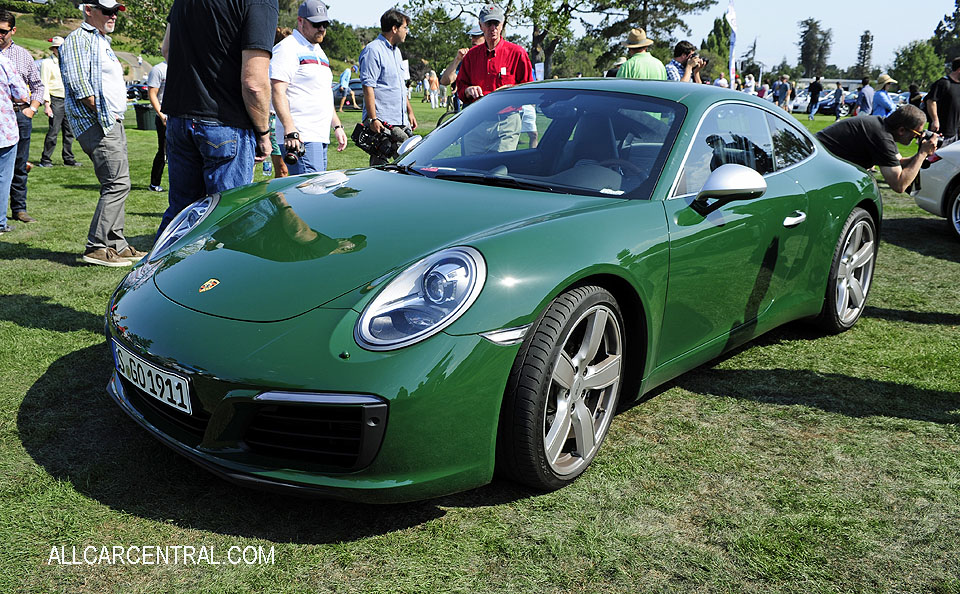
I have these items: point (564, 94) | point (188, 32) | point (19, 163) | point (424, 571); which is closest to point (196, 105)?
point (188, 32)

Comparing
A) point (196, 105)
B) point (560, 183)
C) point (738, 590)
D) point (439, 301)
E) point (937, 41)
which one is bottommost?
point (738, 590)

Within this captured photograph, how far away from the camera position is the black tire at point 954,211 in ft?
25.0

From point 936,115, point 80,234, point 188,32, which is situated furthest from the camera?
point 936,115

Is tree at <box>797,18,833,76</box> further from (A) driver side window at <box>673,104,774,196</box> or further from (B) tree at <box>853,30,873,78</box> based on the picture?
(A) driver side window at <box>673,104,774,196</box>

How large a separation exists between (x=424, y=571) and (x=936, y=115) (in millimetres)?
10798

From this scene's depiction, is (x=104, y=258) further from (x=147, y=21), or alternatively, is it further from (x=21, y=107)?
(x=147, y=21)

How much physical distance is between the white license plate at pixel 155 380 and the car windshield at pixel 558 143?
5.05 feet

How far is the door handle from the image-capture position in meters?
3.78

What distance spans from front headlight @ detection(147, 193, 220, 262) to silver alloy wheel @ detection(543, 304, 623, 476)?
1711mm

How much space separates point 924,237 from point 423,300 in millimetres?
7158

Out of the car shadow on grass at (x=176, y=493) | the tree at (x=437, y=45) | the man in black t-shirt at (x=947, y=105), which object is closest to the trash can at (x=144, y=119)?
the man in black t-shirt at (x=947, y=105)

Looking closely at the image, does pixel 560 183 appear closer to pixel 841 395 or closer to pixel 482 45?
pixel 841 395

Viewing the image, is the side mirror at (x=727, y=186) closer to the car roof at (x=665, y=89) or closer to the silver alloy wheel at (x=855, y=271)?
the car roof at (x=665, y=89)

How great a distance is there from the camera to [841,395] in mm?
3766
